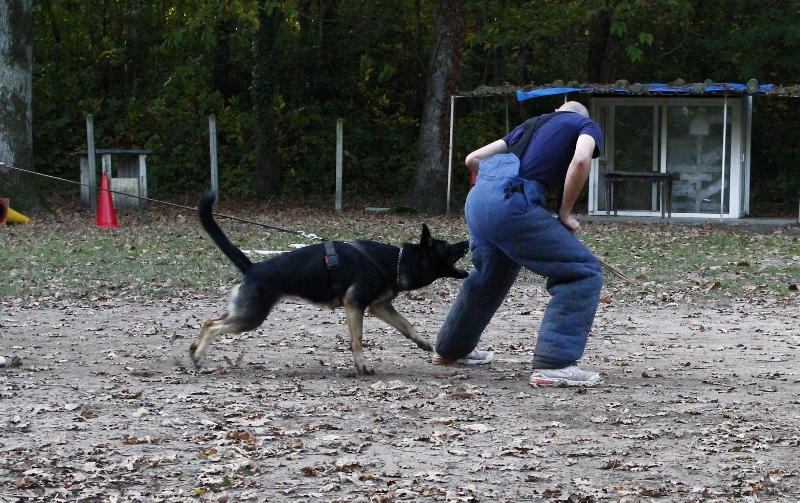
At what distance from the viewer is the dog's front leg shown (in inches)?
247

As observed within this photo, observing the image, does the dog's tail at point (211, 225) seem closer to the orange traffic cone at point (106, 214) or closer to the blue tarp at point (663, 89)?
the orange traffic cone at point (106, 214)

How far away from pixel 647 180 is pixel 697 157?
145 centimetres

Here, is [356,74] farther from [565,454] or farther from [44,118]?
[565,454]

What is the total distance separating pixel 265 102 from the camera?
24.1 meters

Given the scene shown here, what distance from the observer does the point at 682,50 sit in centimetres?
2564

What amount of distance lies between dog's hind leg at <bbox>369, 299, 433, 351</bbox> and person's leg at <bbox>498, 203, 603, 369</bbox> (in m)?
1.09

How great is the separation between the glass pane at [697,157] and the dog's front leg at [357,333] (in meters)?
15.4

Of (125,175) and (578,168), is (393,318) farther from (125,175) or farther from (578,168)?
(125,175)

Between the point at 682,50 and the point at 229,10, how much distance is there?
13.2 metres

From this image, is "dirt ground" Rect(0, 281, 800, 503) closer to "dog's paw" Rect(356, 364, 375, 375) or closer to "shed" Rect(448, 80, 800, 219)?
"dog's paw" Rect(356, 364, 375, 375)

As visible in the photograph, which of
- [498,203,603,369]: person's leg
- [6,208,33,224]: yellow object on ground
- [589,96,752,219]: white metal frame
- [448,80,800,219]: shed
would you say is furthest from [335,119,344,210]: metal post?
[498,203,603,369]: person's leg

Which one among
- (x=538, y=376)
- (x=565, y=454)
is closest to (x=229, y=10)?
(x=538, y=376)

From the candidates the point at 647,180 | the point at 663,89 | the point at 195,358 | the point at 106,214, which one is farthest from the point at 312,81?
the point at 195,358

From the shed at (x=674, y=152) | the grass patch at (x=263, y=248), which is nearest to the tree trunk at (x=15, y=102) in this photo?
the grass patch at (x=263, y=248)
